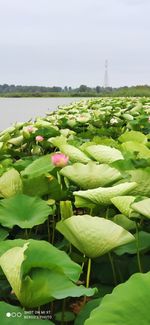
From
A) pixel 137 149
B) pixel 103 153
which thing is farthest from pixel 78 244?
pixel 137 149

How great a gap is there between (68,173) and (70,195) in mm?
150

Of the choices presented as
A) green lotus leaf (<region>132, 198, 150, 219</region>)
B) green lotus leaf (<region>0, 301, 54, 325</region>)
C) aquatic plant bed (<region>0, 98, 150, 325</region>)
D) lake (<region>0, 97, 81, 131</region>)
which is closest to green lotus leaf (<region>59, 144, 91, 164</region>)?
aquatic plant bed (<region>0, 98, 150, 325</region>)

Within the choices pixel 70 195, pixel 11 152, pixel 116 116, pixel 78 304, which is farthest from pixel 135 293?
pixel 116 116

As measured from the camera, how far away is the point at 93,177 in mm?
833

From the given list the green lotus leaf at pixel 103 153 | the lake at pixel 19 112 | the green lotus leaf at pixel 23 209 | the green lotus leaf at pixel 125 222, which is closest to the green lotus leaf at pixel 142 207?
the green lotus leaf at pixel 125 222

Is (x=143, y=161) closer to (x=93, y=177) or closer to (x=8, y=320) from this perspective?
(x=93, y=177)

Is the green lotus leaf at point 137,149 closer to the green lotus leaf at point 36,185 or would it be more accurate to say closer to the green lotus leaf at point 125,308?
the green lotus leaf at point 36,185

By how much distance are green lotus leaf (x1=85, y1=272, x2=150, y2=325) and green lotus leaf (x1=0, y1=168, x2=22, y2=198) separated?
18.4 inches

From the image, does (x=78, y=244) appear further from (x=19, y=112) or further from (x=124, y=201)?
(x=19, y=112)

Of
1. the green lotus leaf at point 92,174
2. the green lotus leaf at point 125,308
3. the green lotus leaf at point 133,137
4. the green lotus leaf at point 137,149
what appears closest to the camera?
the green lotus leaf at point 125,308

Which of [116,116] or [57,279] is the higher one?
[57,279]

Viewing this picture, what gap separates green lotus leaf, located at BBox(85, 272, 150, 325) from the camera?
43cm

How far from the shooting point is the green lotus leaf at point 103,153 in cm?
103

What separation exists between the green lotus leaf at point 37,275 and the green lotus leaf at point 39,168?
34 centimetres
